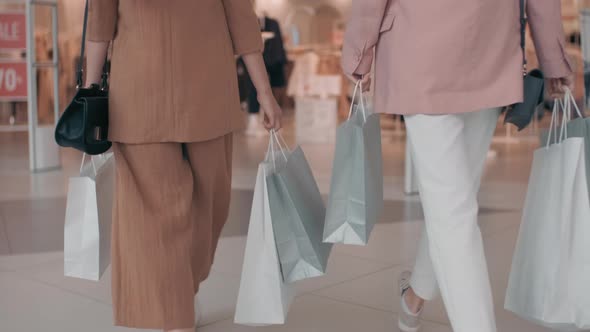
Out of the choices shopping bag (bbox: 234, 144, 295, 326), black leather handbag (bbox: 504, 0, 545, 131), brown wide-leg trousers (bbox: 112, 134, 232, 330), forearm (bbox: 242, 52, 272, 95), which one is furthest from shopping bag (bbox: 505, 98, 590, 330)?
brown wide-leg trousers (bbox: 112, 134, 232, 330)

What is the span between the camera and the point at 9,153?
7.41m

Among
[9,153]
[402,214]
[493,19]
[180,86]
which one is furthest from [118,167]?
[9,153]

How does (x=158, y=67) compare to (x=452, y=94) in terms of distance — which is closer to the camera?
(x=452, y=94)

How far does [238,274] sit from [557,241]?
1400 mm

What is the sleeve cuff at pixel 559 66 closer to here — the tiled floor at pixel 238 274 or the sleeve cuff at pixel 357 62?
the sleeve cuff at pixel 357 62

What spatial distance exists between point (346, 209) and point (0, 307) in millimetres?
1325

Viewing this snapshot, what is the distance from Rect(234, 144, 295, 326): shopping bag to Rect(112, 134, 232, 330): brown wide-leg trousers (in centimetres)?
15

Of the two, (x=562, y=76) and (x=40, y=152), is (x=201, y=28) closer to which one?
(x=562, y=76)

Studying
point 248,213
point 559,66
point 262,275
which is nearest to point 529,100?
point 559,66

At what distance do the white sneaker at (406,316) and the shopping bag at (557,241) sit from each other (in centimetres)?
34

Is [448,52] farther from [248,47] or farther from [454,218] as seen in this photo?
[248,47]

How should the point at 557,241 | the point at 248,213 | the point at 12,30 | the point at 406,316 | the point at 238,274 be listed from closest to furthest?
the point at 557,241, the point at 406,316, the point at 238,274, the point at 248,213, the point at 12,30

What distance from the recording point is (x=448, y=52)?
73.2 inches

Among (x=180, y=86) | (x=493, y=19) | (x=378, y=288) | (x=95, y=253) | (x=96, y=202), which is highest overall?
(x=493, y=19)
